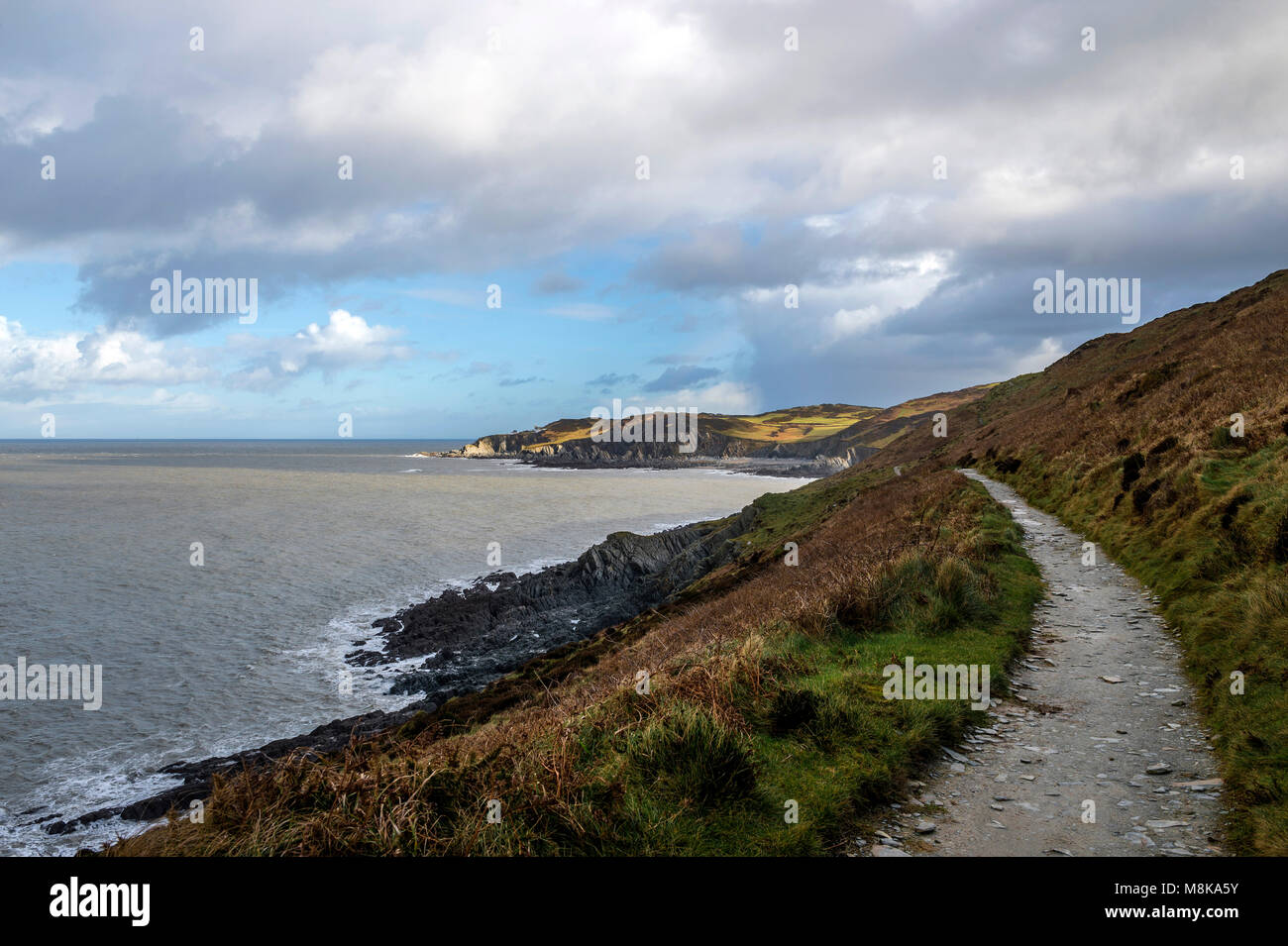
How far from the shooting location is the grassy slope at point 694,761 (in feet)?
16.9

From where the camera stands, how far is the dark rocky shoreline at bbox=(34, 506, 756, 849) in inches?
856

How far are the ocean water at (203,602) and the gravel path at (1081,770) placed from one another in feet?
74.4

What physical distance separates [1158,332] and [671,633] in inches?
2675

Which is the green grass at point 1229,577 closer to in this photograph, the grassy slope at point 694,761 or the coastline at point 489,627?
the grassy slope at point 694,761

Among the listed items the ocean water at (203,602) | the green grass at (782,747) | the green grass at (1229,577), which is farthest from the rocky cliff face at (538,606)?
the green grass at (1229,577)

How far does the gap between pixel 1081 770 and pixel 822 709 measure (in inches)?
101

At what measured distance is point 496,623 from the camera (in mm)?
38812

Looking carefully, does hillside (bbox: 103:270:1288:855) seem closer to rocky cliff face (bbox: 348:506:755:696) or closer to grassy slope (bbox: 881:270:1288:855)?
grassy slope (bbox: 881:270:1288:855)

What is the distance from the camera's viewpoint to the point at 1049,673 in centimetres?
952

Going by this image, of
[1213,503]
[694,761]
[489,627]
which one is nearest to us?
[694,761]

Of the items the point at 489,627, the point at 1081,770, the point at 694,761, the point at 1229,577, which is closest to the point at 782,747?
the point at 694,761

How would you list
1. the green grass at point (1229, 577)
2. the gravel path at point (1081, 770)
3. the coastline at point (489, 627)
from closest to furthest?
the gravel path at point (1081, 770) < the green grass at point (1229, 577) < the coastline at point (489, 627)

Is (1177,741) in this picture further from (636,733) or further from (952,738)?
(636,733)

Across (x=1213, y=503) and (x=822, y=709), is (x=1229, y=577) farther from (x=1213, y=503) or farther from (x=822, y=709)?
(x=822, y=709)
